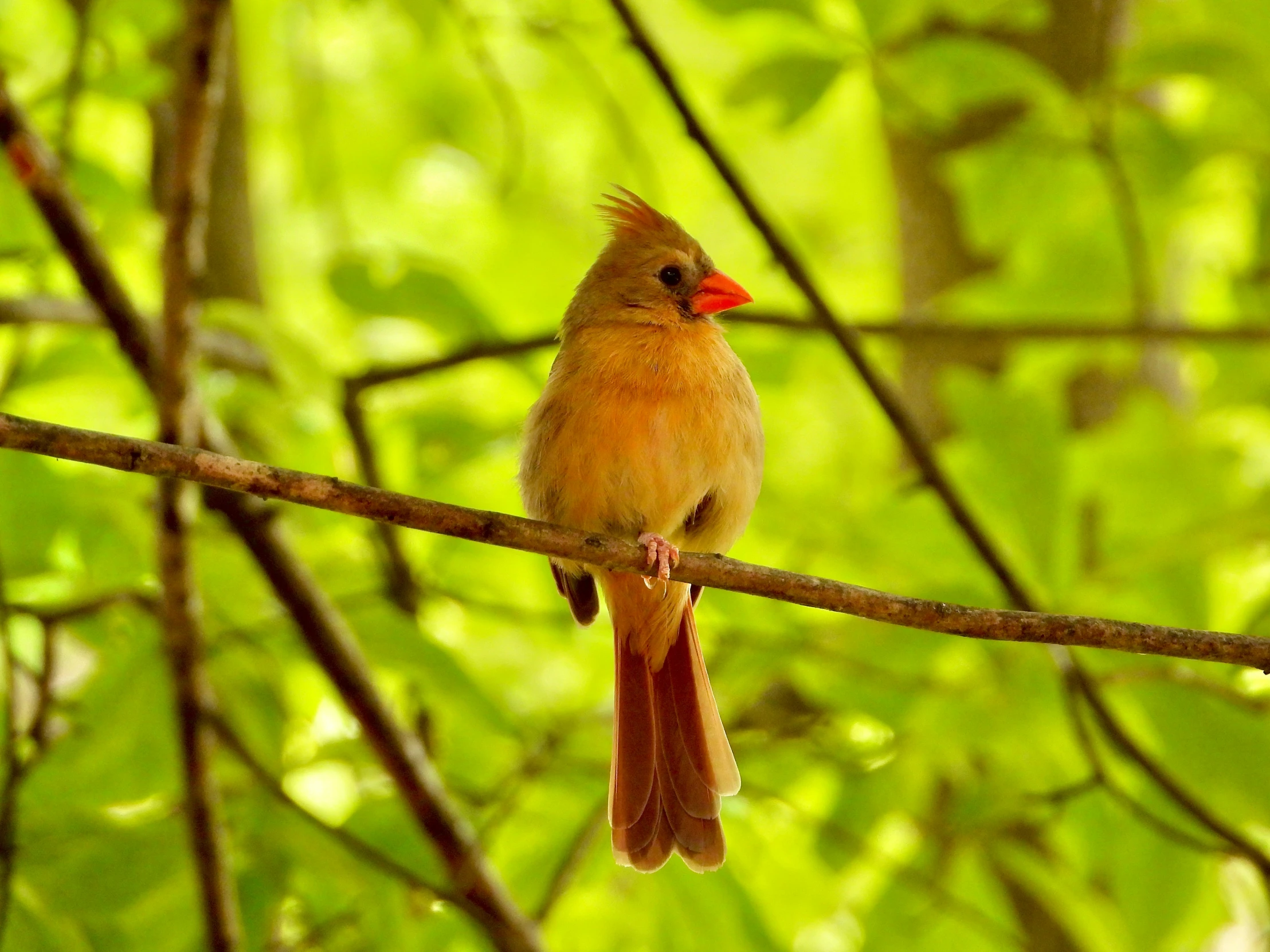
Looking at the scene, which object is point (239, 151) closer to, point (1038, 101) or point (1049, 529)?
point (1038, 101)

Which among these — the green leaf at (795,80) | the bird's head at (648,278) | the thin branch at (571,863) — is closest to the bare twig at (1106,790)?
the thin branch at (571,863)

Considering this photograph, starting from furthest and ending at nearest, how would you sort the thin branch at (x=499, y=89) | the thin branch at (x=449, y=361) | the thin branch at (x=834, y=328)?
the thin branch at (x=499, y=89), the thin branch at (x=449, y=361), the thin branch at (x=834, y=328)

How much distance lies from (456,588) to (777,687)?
3.19ft

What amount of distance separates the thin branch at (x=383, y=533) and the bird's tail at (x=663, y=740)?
20.3 inches

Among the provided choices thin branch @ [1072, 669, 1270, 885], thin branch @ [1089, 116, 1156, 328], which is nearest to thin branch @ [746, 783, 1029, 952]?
thin branch @ [1072, 669, 1270, 885]

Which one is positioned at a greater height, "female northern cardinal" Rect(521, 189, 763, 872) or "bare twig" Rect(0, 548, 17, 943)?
"female northern cardinal" Rect(521, 189, 763, 872)

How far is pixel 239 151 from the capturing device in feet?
15.4

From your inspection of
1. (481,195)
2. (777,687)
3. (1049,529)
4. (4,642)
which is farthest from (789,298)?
(4,642)

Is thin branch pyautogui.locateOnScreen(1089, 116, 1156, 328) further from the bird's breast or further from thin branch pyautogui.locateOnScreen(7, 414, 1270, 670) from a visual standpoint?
thin branch pyautogui.locateOnScreen(7, 414, 1270, 670)

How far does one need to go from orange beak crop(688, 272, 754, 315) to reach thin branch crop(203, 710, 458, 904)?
1.47 m

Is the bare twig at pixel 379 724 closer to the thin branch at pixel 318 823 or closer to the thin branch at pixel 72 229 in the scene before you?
the thin branch at pixel 318 823

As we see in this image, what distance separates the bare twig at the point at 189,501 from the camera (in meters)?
2.44

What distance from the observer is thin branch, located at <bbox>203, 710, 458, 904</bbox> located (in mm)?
2576

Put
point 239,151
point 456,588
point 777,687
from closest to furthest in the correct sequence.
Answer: point 456,588, point 777,687, point 239,151
